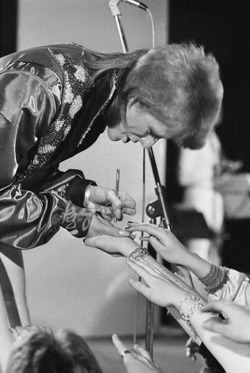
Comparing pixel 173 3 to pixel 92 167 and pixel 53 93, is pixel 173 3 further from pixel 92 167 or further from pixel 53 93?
pixel 53 93

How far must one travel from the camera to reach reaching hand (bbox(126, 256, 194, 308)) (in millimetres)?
1386

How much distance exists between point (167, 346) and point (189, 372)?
13 cm

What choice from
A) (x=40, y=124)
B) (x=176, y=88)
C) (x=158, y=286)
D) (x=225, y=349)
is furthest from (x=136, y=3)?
(x=225, y=349)

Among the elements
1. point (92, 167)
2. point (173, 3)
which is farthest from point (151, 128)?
point (173, 3)

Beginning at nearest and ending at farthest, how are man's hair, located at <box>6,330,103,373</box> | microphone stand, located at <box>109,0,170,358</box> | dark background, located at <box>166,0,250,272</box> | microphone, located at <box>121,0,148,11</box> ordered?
1. man's hair, located at <box>6,330,103,373</box>
2. microphone stand, located at <box>109,0,170,358</box>
3. microphone, located at <box>121,0,148,11</box>
4. dark background, located at <box>166,0,250,272</box>

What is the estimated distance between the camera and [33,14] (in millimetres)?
2055

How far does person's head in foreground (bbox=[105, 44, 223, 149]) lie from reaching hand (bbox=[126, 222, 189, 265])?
0.25 meters

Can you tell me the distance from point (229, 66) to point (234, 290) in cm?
102

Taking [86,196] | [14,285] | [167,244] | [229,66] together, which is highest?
[229,66]

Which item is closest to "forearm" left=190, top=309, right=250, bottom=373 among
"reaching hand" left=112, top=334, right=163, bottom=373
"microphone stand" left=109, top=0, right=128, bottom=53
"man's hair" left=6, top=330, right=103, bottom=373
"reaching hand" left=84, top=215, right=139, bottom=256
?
"reaching hand" left=112, top=334, right=163, bottom=373

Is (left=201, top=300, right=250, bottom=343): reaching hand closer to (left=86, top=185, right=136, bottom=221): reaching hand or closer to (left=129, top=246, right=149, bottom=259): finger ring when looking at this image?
(left=129, top=246, right=149, bottom=259): finger ring

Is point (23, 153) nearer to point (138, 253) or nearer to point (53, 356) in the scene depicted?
point (138, 253)

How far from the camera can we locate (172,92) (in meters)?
1.59

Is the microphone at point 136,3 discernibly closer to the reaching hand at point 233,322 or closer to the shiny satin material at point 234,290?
the shiny satin material at point 234,290
